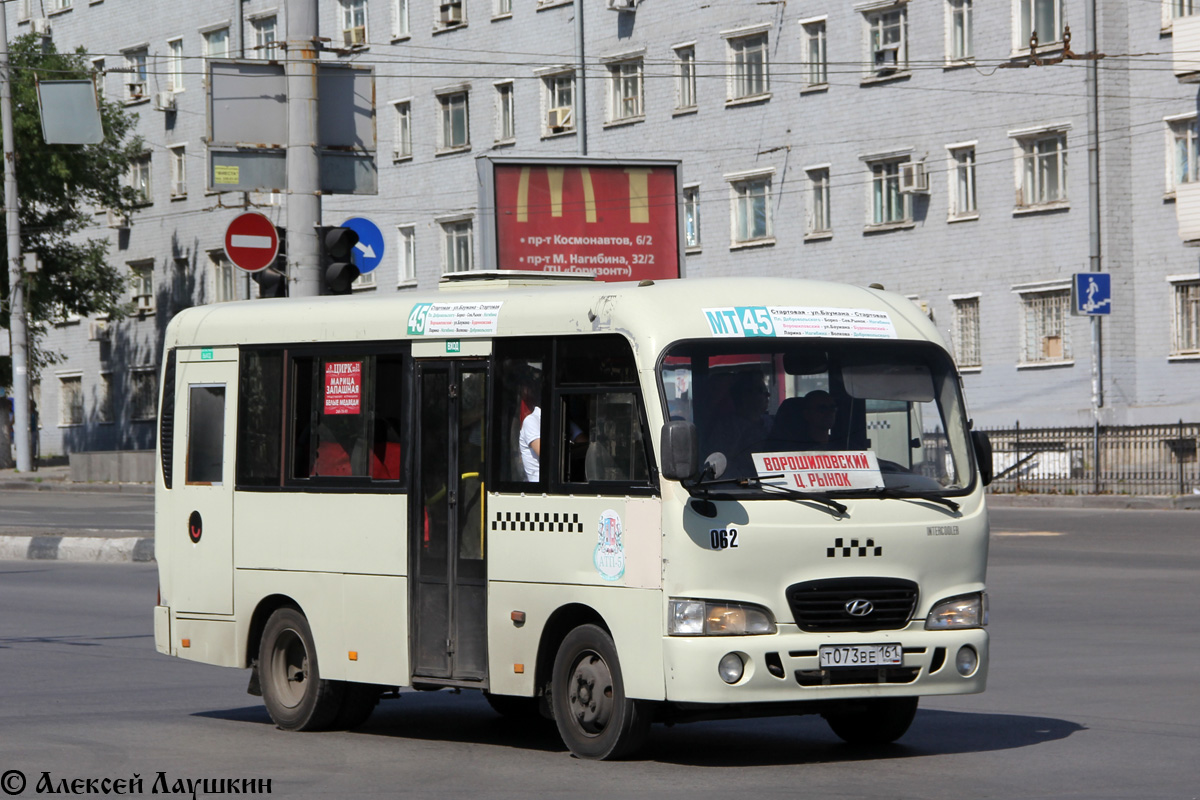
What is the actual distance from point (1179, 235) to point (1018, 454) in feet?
17.4

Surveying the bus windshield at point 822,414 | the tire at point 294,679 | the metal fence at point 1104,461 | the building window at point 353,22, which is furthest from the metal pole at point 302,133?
the building window at point 353,22

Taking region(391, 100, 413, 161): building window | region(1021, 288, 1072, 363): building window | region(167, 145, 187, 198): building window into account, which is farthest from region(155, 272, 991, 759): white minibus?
region(167, 145, 187, 198): building window

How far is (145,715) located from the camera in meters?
10.6

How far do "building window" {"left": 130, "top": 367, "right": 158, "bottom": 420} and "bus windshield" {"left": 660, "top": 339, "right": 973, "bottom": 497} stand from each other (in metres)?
54.5

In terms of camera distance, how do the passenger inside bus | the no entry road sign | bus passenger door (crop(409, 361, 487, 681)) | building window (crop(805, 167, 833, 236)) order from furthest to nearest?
building window (crop(805, 167, 833, 236))
the no entry road sign
bus passenger door (crop(409, 361, 487, 681))
the passenger inside bus

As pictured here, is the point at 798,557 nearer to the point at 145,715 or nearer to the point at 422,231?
the point at 145,715

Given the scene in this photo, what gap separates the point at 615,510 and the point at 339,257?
765 centimetres

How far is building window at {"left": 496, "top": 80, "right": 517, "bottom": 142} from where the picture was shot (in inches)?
2084

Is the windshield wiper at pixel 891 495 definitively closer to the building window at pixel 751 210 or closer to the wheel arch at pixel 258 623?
the wheel arch at pixel 258 623

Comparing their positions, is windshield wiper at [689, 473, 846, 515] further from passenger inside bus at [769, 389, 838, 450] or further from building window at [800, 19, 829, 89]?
building window at [800, 19, 829, 89]

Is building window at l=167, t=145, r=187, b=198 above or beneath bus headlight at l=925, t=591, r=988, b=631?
above

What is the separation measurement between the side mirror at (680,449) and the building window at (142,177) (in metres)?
57.0

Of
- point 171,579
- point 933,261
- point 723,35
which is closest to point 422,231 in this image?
point 723,35

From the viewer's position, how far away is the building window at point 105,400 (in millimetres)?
64188
